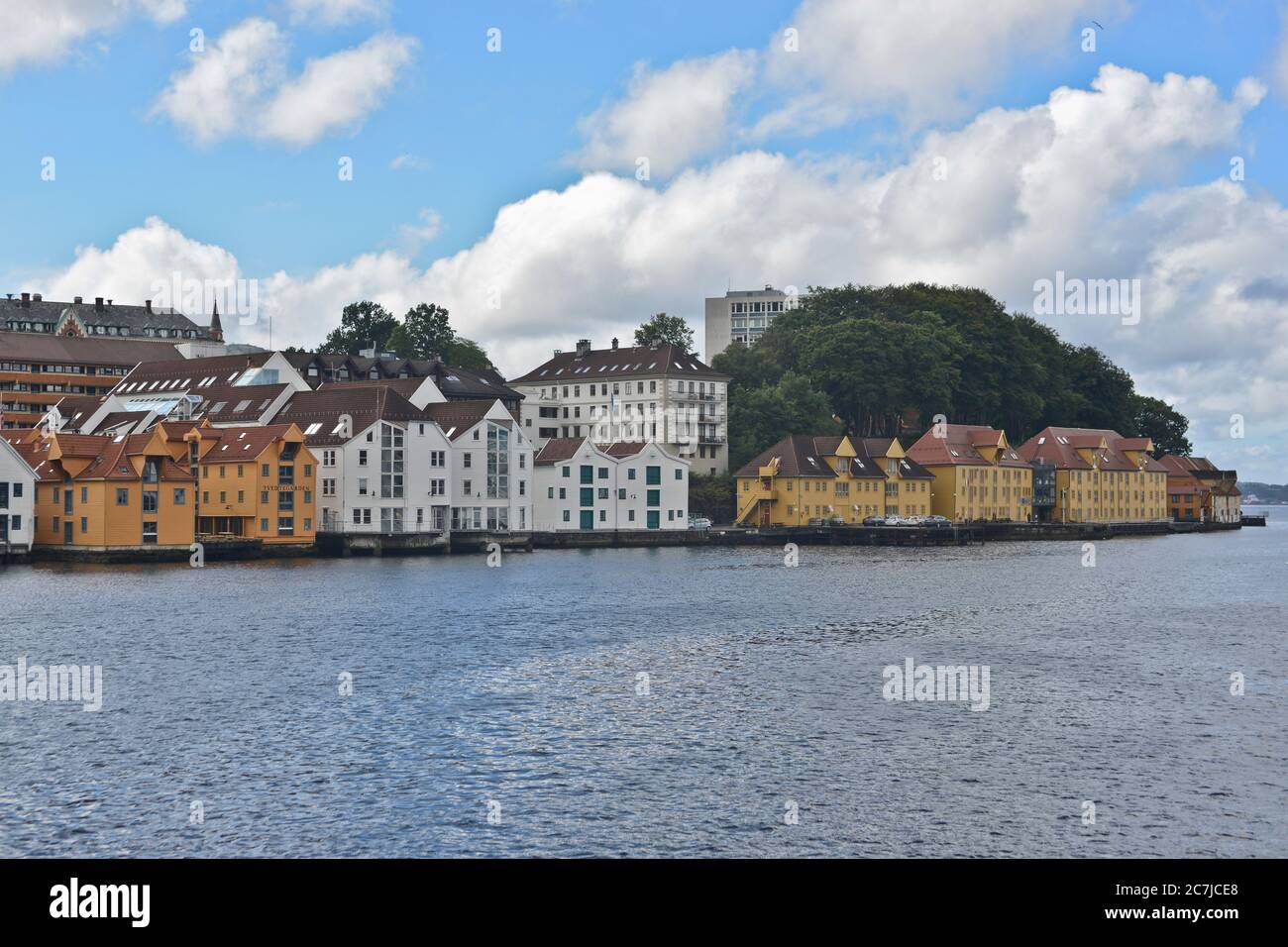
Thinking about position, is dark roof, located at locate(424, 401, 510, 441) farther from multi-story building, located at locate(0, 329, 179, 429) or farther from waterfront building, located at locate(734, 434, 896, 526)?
multi-story building, located at locate(0, 329, 179, 429)

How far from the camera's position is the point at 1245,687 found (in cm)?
4447

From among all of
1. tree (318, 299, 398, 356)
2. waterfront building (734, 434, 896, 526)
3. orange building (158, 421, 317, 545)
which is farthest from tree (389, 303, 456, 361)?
orange building (158, 421, 317, 545)

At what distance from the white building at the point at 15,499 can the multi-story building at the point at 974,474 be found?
9592 cm

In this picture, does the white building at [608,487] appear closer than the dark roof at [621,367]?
Yes

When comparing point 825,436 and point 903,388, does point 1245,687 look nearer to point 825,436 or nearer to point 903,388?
point 825,436

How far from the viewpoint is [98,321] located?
184 m

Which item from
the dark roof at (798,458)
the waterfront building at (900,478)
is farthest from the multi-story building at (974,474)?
the dark roof at (798,458)

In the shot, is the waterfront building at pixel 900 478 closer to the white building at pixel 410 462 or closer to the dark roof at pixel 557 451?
the dark roof at pixel 557 451

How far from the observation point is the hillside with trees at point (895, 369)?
158750mm

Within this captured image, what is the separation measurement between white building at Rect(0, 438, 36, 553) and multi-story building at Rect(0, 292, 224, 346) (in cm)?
8787

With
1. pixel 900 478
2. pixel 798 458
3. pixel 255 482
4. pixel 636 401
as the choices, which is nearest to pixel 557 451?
pixel 798 458

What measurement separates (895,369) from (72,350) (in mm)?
93198
